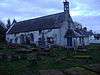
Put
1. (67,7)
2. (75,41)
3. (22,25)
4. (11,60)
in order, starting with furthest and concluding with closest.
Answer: (22,25) < (67,7) < (75,41) < (11,60)

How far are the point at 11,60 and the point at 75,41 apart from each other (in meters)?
35.8

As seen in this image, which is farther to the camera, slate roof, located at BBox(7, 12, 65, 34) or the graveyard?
slate roof, located at BBox(7, 12, 65, 34)

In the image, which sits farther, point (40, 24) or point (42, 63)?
point (40, 24)

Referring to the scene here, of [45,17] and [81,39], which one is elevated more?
[45,17]

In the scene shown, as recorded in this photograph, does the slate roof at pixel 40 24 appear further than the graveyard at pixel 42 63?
Yes

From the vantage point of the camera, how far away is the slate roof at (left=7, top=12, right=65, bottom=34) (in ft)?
175

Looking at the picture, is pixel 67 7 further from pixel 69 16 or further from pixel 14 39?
pixel 14 39

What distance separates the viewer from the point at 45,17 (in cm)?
5900

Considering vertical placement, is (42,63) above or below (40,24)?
below

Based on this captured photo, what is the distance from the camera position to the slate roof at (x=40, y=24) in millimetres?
53375

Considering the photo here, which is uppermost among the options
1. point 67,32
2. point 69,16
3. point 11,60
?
point 69,16

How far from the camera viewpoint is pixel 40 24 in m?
58.3

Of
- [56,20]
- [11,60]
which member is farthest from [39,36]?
[11,60]

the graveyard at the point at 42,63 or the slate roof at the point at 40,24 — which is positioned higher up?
the slate roof at the point at 40,24
